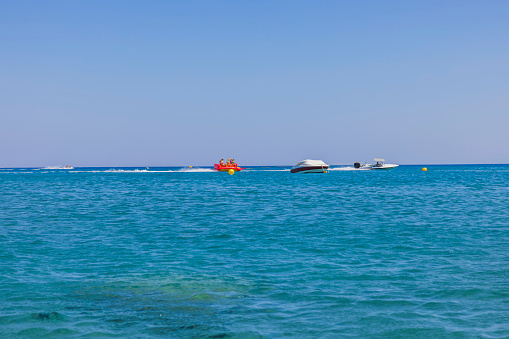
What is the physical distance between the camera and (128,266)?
16.7 meters

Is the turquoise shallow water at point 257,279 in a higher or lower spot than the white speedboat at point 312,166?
lower

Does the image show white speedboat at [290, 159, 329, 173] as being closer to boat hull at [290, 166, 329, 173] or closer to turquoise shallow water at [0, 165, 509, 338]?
boat hull at [290, 166, 329, 173]

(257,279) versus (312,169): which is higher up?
(312,169)

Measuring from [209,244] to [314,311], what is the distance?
34.7 ft

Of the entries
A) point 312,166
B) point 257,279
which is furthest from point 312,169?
point 257,279

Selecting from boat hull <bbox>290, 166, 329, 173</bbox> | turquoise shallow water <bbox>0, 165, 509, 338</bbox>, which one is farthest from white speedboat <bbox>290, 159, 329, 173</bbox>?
turquoise shallow water <bbox>0, 165, 509, 338</bbox>

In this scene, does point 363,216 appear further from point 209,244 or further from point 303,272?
point 303,272

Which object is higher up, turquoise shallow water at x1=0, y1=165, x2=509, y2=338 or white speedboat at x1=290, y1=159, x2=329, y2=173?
white speedboat at x1=290, y1=159, x2=329, y2=173

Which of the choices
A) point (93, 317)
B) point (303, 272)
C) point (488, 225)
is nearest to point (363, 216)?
point (488, 225)

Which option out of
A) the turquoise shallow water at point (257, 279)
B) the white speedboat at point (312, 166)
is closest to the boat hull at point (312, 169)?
the white speedboat at point (312, 166)

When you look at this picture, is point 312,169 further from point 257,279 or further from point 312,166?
point 257,279

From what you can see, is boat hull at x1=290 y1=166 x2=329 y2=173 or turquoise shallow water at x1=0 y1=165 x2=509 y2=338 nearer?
turquoise shallow water at x1=0 y1=165 x2=509 y2=338

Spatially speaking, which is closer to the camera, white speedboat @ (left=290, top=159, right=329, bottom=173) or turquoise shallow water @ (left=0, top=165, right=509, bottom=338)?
turquoise shallow water @ (left=0, top=165, right=509, bottom=338)

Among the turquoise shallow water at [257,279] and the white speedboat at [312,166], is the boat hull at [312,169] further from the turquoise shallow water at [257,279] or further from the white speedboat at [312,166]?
the turquoise shallow water at [257,279]
